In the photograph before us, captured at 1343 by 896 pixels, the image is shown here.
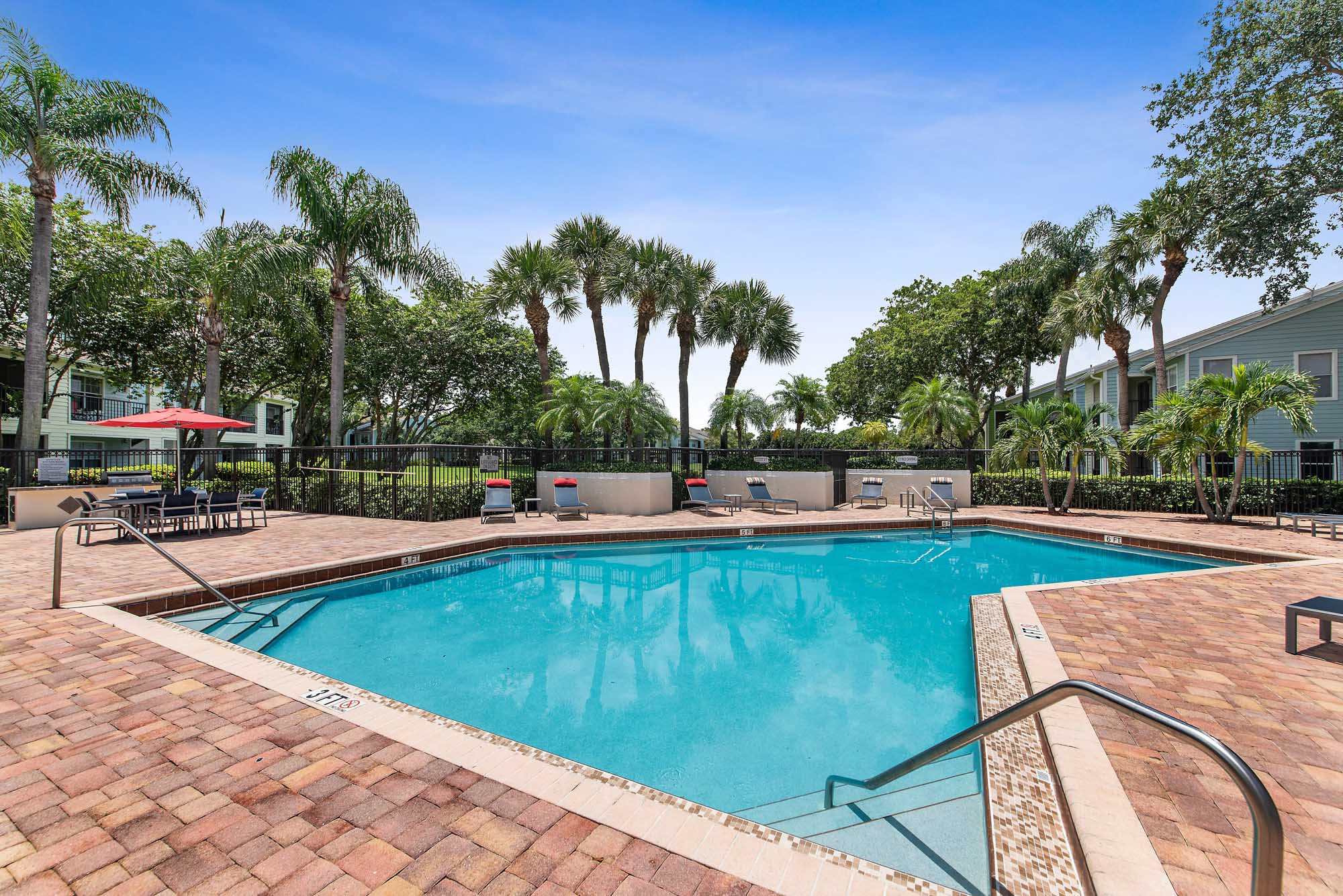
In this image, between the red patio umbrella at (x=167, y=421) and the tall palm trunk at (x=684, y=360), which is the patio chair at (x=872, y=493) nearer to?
the tall palm trunk at (x=684, y=360)

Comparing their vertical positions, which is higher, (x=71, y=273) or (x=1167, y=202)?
(x=1167, y=202)

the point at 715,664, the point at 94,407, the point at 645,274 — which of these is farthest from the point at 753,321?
the point at 94,407

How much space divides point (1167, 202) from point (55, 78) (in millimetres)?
29468

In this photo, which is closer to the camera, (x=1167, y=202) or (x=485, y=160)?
(x=485, y=160)

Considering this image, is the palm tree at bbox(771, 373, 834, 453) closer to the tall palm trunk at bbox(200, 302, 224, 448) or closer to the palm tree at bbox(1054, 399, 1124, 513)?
the palm tree at bbox(1054, 399, 1124, 513)

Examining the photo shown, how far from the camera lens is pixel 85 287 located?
608 inches

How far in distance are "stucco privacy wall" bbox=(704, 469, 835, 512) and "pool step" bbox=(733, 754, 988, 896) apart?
511 inches

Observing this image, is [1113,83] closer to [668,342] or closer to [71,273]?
[668,342]

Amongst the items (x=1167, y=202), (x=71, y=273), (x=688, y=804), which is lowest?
(x=688, y=804)

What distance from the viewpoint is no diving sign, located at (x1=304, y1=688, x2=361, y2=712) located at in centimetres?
349

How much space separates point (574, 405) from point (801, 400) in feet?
52.1

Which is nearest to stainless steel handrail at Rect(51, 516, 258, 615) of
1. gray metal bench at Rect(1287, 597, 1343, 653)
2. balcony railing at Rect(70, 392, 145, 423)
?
gray metal bench at Rect(1287, 597, 1343, 653)

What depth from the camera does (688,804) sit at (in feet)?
8.57

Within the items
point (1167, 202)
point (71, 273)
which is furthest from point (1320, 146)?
point (71, 273)
